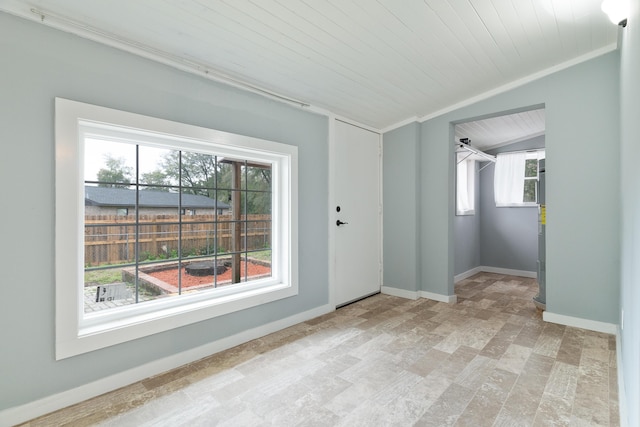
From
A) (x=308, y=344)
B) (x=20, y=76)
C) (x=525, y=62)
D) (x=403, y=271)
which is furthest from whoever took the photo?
(x=403, y=271)

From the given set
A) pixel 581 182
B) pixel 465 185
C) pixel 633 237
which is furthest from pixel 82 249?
pixel 465 185

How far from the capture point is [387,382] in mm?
2016

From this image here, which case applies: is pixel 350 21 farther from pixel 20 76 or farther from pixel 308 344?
pixel 308 344

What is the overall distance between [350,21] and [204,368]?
260 centimetres

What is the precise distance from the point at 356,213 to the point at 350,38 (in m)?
2.06

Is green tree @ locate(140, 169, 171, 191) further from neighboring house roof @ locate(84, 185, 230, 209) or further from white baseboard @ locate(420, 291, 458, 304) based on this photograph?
white baseboard @ locate(420, 291, 458, 304)

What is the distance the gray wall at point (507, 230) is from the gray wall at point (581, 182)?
7.80 feet

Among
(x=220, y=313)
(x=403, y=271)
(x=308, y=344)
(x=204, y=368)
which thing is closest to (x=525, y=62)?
(x=403, y=271)

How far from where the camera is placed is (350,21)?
6.72 feet

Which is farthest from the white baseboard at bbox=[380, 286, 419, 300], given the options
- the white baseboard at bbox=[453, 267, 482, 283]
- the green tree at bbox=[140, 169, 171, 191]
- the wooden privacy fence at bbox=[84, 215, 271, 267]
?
the green tree at bbox=[140, 169, 171, 191]

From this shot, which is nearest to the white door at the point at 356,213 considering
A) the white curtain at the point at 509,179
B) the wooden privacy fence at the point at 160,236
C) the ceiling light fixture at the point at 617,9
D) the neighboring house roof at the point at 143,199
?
the wooden privacy fence at the point at 160,236

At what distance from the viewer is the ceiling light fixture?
1831 mm

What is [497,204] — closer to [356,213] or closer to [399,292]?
[399,292]

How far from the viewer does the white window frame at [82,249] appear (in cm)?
174
